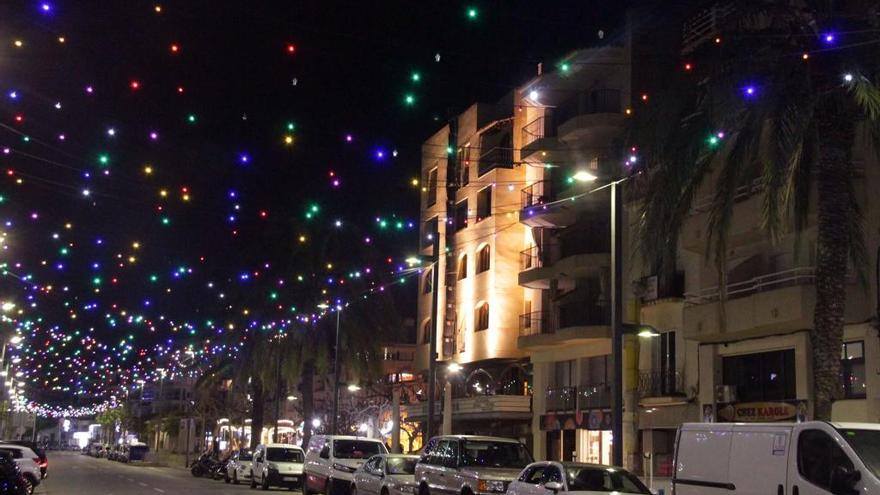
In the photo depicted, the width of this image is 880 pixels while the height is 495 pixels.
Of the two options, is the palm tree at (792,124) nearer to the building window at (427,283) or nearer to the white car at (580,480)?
the white car at (580,480)

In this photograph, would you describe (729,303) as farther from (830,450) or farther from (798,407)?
(830,450)

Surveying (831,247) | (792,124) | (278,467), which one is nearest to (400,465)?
(831,247)

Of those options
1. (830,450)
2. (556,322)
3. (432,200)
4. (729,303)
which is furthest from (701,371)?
(432,200)

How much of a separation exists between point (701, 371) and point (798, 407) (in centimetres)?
461

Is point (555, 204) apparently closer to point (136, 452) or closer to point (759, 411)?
point (759, 411)

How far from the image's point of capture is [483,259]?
44.3 m

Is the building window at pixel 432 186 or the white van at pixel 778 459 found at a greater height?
the building window at pixel 432 186

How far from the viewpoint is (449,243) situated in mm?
47156

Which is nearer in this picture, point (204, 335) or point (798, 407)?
point (798, 407)

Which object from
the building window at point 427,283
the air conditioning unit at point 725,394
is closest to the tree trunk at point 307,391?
the building window at point 427,283

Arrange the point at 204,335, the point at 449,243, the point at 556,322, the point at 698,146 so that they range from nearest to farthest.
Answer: the point at 698,146, the point at 556,322, the point at 449,243, the point at 204,335

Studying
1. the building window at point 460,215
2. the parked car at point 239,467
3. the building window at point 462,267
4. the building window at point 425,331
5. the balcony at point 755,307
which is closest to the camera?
the balcony at point 755,307

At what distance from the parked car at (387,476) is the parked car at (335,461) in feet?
6.19

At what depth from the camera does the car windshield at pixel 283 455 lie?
1401 inches
